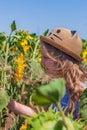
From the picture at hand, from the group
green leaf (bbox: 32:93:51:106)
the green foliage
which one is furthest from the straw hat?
green leaf (bbox: 32:93:51:106)

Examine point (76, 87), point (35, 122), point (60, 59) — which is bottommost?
point (35, 122)

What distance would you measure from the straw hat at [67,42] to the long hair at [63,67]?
0.03 meters

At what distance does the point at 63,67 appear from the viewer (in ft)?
5.80

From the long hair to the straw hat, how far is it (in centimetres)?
3

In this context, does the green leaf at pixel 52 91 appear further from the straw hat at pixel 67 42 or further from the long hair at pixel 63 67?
the straw hat at pixel 67 42

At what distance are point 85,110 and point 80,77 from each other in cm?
120

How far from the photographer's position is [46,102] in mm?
289

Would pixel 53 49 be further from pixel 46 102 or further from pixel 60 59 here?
pixel 46 102

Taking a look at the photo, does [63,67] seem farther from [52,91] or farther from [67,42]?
[52,91]

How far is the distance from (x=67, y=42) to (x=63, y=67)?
11cm

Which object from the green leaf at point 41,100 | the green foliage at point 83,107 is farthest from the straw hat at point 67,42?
the green leaf at point 41,100

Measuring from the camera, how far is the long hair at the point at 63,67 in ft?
5.56

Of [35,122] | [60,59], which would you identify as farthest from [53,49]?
[35,122]

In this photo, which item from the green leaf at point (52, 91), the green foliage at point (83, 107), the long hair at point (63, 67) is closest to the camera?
the green leaf at point (52, 91)
